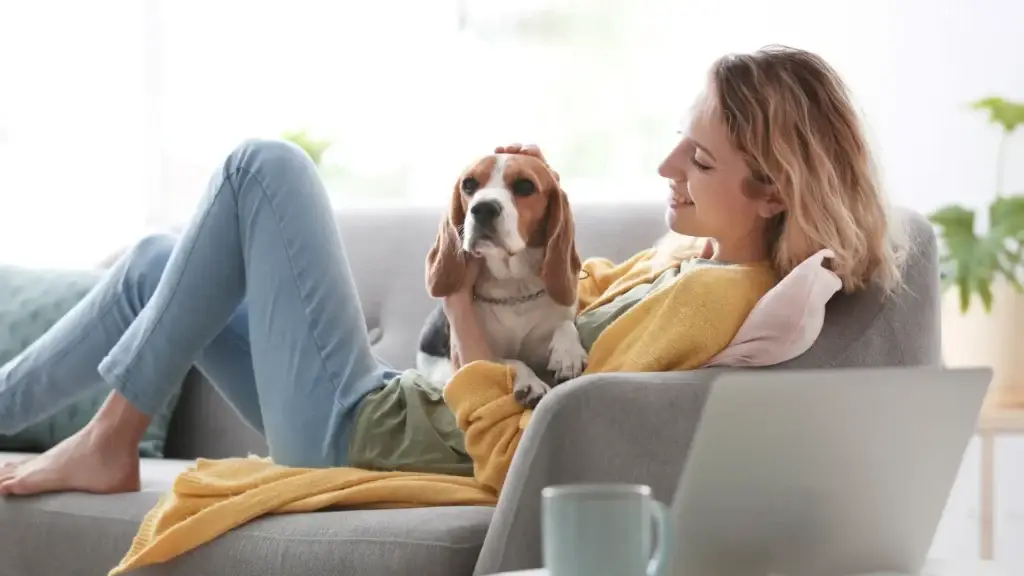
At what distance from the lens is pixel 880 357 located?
1717 mm

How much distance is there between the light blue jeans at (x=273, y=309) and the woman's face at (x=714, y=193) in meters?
0.56

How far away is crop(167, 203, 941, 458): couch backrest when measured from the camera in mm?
1816

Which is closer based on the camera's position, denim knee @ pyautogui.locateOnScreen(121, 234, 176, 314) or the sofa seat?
the sofa seat

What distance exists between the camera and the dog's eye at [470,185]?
1986 millimetres

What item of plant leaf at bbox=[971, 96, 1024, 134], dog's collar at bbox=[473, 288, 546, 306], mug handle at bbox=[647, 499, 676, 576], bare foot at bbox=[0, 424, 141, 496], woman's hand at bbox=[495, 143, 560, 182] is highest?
woman's hand at bbox=[495, 143, 560, 182]

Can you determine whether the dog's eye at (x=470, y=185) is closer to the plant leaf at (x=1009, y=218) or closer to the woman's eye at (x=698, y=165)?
the woman's eye at (x=698, y=165)

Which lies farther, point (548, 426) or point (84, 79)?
point (84, 79)

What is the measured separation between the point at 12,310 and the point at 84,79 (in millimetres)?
1823

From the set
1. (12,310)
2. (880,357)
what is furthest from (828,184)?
(12,310)

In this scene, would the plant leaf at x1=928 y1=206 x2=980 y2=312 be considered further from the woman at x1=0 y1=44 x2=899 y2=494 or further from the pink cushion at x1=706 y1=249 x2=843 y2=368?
the pink cushion at x1=706 y1=249 x2=843 y2=368

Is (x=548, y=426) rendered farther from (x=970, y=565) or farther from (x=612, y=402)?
(x=970, y=565)

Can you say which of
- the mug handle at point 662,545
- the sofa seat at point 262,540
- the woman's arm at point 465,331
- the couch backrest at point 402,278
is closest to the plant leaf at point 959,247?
the couch backrest at point 402,278

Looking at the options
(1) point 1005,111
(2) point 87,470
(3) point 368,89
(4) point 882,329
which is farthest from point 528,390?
(3) point 368,89

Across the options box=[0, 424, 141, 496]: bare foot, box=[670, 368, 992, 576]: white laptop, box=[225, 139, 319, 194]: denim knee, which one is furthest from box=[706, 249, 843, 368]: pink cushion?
box=[0, 424, 141, 496]: bare foot
